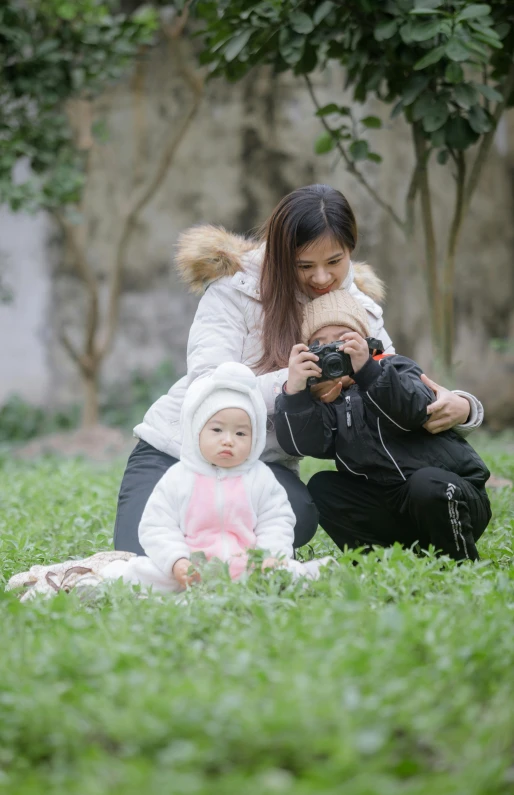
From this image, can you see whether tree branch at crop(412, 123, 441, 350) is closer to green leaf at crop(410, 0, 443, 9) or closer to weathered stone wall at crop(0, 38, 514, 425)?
green leaf at crop(410, 0, 443, 9)

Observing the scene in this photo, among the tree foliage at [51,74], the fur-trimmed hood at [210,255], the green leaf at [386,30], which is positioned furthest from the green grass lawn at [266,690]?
the tree foliage at [51,74]

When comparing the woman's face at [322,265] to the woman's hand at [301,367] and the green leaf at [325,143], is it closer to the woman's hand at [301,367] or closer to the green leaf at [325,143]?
the woman's hand at [301,367]

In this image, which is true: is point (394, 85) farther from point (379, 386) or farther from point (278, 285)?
point (379, 386)

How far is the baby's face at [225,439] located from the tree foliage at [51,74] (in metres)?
4.10

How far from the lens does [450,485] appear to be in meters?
3.08

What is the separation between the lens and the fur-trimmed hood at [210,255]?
3438 mm

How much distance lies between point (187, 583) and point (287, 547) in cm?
36

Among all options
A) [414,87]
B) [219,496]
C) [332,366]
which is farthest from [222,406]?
[414,87]

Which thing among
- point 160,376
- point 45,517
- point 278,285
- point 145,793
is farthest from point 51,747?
point 160,376

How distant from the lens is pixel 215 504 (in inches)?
114

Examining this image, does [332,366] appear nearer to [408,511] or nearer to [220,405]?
[220,405]

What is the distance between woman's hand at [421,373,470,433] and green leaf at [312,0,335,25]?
2.03m

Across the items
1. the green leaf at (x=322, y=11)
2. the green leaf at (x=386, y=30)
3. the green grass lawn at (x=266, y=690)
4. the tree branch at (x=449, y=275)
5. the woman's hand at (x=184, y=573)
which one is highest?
the green leaf at (x=322, y=11)

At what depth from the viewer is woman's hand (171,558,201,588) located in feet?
8.99
